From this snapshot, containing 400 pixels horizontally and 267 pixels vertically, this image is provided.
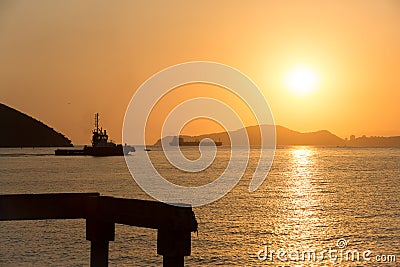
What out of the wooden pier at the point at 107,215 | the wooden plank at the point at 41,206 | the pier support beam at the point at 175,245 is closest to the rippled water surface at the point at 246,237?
the wooden pier at the point at 107,215

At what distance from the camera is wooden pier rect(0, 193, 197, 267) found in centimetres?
862

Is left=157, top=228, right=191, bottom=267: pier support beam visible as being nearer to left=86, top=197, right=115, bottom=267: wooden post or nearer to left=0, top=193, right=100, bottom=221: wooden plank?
left=86, top=197, right=115, bottom=267: wooden post

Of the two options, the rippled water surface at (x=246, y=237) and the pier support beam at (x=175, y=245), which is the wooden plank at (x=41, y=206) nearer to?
the pier support beam at (x=175, y=245)

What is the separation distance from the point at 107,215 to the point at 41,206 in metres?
1.06

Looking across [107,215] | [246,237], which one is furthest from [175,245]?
[246,237]

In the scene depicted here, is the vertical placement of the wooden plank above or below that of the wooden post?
above

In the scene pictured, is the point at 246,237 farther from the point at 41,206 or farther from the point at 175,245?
the point at 175,245

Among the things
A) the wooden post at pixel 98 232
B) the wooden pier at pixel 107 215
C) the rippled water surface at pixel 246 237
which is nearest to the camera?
the wooden pier at pixel 107 215

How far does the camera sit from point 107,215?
9539 mm

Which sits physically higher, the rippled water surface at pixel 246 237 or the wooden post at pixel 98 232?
the wooden post at pixel 98 232

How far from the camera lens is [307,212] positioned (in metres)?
53.4

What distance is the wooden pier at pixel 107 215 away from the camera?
862 centimetres

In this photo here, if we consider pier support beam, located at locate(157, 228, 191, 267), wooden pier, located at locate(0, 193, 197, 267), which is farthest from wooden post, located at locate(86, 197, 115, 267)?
pier support beam, located at locate(157, 228, 191, 267)

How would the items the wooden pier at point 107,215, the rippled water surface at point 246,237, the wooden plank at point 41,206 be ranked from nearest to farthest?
the wooden pier at point 107,215, the wooden plank at point 41,206, the rippled water surface at point 246,237
